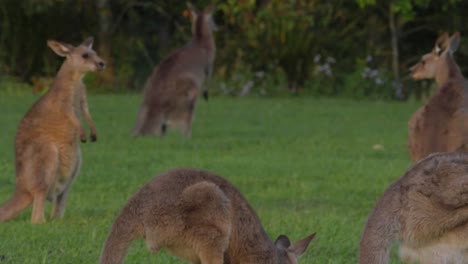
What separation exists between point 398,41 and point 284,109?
6693 mm

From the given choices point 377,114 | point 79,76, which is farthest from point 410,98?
point 79,76

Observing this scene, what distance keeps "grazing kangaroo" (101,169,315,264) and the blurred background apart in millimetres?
16955

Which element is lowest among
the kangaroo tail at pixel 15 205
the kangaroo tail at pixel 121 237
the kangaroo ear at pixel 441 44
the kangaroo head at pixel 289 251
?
the kangaroo tail at pixel 15 205

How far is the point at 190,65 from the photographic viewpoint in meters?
15.5

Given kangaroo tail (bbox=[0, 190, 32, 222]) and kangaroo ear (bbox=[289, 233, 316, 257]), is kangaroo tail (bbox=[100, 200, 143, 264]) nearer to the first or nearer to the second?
kangaroo ear (bbox=[289, 233, 316, 257])

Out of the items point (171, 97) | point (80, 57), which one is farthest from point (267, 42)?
point (80, 57)

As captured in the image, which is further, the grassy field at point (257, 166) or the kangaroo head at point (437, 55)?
the kangaroo head at point (437, 55)

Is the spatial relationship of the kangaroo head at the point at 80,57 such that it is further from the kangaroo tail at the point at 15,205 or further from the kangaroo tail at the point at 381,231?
the kangaroo tail at the point at 381,231

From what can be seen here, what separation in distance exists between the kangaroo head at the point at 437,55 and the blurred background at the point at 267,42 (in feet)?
37.3

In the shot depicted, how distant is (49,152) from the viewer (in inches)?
323

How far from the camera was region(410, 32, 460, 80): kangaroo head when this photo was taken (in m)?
10.4

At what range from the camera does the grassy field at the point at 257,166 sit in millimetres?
7445

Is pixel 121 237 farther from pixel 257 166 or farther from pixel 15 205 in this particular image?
pixel 257 166

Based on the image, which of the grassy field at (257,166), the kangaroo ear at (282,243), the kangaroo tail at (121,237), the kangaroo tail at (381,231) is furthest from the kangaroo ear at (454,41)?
the kangaroo tail at (121,237)
